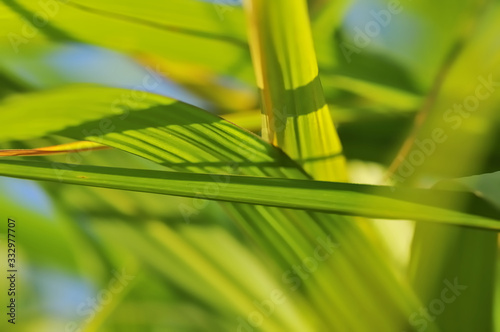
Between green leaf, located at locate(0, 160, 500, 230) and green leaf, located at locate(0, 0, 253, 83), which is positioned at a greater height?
green leaf, located at locate(0, 0, 253, 83)

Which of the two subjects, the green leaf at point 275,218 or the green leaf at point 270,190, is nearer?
the green leaf at point 270,190

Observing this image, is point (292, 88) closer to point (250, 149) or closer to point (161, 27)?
point (250, 149)

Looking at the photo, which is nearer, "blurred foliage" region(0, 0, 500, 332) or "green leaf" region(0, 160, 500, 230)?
Answer: "green leaf" region(0, 160, 500, 230)

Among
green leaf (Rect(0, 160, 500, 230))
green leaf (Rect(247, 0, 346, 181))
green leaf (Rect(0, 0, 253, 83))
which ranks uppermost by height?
green leaf (Rect(0, 0, 253, 83))

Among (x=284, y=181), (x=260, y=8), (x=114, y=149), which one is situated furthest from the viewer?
(x=114, y=149)

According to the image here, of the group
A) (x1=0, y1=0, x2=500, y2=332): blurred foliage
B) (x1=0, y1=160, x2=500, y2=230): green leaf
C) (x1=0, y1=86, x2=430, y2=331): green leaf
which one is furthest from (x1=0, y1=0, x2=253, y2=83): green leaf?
(x1=0, y1=160, x2=500, y2=230): green leaf

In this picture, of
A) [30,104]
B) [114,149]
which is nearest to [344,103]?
[114,149]

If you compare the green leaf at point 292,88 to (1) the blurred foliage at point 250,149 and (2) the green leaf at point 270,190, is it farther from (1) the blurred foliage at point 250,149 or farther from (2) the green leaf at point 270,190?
(2) the green leaf at point 270,190

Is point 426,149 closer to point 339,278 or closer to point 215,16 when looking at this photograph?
point 339,278

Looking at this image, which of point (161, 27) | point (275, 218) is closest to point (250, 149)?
point (275, 218)

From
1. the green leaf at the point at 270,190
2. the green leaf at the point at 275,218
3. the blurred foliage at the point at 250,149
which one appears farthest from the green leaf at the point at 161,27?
the green leaf at the point at 270,190

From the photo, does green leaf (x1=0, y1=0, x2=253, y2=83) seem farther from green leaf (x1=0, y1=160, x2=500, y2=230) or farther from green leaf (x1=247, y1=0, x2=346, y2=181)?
green leaf (x1=0, y1=160, x2=500, y2=230)
